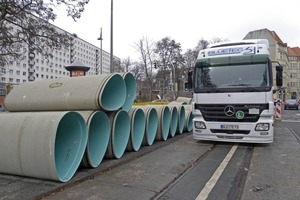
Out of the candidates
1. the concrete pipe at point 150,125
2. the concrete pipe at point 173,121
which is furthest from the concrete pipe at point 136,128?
the concrete pipe at point 173,121

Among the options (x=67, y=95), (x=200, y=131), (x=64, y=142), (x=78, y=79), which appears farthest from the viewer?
(x=200, y=131)

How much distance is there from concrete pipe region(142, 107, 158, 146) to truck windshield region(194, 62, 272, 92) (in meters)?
1.61

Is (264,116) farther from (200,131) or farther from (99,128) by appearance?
(99,128)

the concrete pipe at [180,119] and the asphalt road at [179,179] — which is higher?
the concrete pipe at [180,119]

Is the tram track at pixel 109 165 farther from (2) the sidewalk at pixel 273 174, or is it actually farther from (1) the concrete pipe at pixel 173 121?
(2) the sidewalk at pixel 273 174

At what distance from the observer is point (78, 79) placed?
690 centimetres

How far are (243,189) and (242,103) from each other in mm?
4061

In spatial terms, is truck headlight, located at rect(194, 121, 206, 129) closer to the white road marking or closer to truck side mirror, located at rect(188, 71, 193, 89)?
truck side mirror, located at rect(188, 71, 193, 89)

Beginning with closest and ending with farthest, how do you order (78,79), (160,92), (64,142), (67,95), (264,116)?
(64,142)
(67,95)
(78,79)
(264,116)
(160,92)

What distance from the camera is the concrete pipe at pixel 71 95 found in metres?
6.21

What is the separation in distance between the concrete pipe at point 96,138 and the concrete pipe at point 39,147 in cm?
46

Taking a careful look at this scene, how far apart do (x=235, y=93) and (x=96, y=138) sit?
4.37 m

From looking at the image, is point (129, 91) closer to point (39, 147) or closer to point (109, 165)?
point (109, 165)

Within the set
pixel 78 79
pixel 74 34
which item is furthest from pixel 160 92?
pixel 78 79
